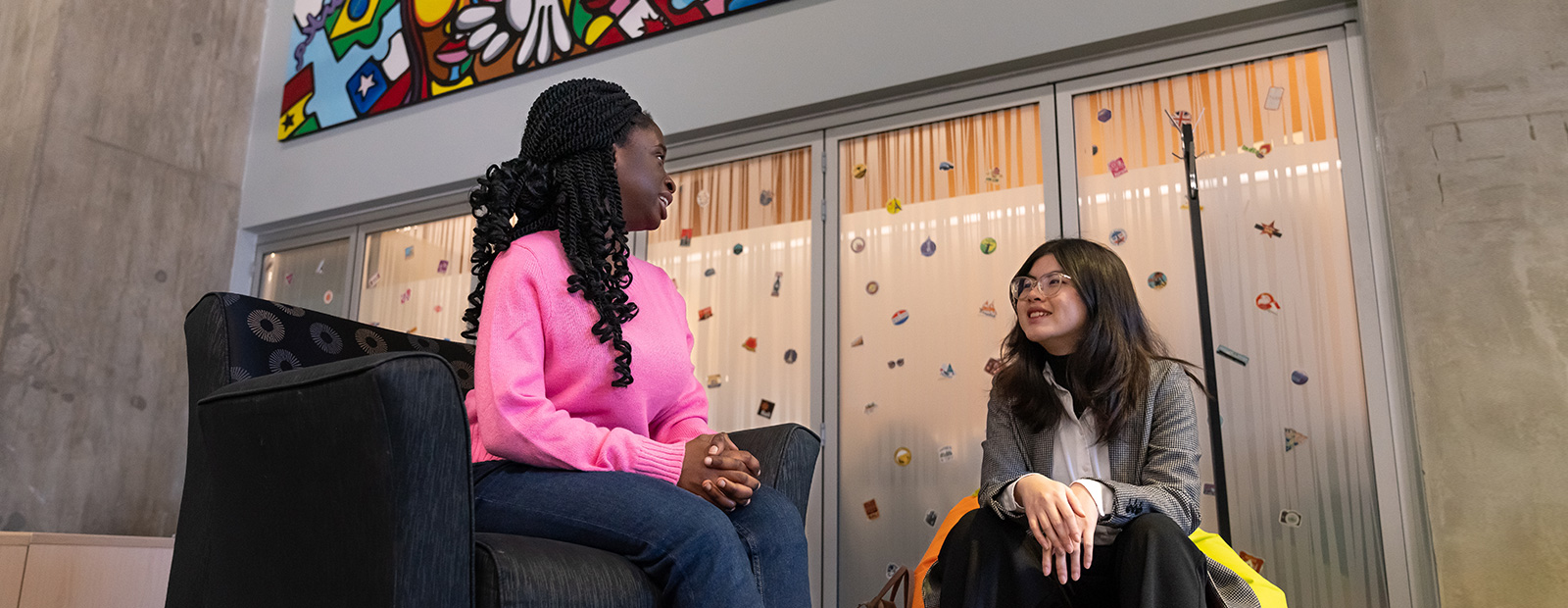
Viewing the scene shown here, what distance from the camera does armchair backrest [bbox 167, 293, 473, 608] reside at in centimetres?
136

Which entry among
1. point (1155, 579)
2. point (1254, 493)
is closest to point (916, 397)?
point (1254, 493)

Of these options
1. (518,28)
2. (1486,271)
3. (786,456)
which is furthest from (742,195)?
(1486,271)

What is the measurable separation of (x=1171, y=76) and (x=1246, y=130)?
269mm

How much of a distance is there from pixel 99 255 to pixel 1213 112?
12.7 feet

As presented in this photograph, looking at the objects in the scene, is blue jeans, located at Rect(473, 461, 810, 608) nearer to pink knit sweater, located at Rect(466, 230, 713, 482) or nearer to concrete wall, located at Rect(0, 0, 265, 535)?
pink knit sweater, located at Rect(466, 230, 713, 482)

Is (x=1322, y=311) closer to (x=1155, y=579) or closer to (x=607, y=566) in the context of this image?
(x=1155, y=579)

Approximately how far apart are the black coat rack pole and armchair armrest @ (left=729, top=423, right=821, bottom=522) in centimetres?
135

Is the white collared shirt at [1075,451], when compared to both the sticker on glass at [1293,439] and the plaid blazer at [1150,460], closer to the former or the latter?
the plaid blazer at [1150,460]

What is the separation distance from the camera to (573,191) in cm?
158

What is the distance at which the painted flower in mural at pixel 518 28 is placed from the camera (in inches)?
155

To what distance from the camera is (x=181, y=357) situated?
4.10 meters

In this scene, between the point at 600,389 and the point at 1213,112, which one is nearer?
the point at 600,389

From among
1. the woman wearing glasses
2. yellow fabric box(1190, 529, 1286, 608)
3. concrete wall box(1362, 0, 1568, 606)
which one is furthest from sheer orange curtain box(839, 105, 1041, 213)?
yellow fabric box(1190, 529, 1286, 608)

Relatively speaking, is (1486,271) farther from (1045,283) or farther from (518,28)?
(518,28)
